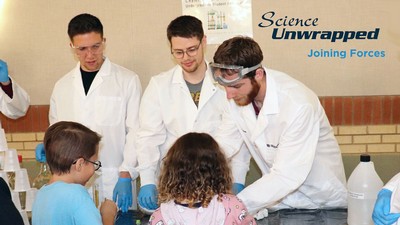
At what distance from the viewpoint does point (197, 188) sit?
2.09 meters

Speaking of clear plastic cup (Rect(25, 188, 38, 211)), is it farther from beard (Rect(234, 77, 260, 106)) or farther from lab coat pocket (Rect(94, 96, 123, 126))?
beard (Rect(234, 77, 260, 106))

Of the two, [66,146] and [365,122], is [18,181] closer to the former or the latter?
[66,146]

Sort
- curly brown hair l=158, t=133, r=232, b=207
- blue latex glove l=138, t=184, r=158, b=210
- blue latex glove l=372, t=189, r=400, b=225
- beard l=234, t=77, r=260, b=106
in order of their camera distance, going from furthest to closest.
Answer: blue latex glove l=138, t=184, r=158, b=210
beard l=234, t=77, r=260, b=106
blue latex glove l=372, t=189, r=400, b=225
curly brown hair l=158, t=133, r=232, b=207

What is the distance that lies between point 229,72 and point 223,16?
5.08 feet

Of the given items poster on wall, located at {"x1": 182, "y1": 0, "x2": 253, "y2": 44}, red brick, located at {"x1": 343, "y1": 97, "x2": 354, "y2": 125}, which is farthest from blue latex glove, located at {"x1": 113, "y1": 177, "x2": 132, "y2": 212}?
red brick, located at {"x1": 343, "y1": 97, "x2": 354, "y2": 125}

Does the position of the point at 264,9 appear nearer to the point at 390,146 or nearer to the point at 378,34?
the point at 378,34

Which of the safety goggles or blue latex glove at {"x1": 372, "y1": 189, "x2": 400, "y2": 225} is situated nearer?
blue latex glove at {"x1": 372, "y1": 189, "x2": 400, "y2": 225}

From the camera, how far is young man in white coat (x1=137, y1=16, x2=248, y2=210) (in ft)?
10.5

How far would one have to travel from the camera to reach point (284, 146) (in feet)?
8.71

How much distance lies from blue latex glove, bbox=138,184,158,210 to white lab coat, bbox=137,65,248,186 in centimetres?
20

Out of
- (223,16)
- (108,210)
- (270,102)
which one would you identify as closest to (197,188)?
(108,210)

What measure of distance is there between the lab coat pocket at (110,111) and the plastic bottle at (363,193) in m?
1.52

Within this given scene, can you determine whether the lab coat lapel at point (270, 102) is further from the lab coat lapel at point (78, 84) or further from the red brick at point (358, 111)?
the red brick at point (358, 111)

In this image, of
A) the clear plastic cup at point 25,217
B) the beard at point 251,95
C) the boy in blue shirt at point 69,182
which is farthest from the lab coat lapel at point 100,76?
the boy in blue shirt at point 69,182
